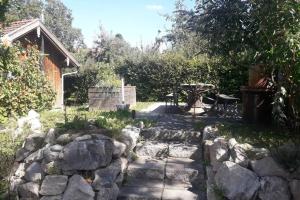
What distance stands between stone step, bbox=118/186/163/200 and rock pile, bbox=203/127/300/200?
31.2 inches

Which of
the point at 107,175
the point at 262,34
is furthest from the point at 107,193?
the point at 262,34

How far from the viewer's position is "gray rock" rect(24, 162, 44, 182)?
571 centimetres

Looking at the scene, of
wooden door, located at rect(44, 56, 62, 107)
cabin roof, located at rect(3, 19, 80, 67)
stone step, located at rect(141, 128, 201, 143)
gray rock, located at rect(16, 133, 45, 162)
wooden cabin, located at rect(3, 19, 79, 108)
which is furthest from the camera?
wooden door, located at rect(44, 56, 62, 107)

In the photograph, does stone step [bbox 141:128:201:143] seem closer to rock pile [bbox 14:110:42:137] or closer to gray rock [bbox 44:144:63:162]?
gray rock [bbox 44:144:63:162]

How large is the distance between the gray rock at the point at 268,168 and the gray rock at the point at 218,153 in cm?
48

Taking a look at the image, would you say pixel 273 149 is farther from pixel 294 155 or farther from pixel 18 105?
pixel 18 105

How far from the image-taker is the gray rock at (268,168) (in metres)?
5.21

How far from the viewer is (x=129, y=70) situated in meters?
18.0

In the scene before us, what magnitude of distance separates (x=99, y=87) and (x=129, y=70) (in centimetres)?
484

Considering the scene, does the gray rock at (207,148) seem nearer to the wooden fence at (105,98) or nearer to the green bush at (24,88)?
the green bush at (24,88)

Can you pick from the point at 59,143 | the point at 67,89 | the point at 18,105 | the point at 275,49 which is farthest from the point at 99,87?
the point at 275,49

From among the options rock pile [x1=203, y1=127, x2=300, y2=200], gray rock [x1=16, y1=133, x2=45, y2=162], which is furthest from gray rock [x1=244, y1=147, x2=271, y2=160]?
gray rock [x1=16, y1=133, x2=45, y2=162]

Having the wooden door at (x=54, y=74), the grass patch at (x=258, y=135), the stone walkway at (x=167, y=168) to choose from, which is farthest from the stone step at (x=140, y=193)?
the wooden door at (x=54, y=74)

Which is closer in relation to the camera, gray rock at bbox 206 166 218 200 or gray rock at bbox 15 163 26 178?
gray rock at bbox 206 166 218 200
